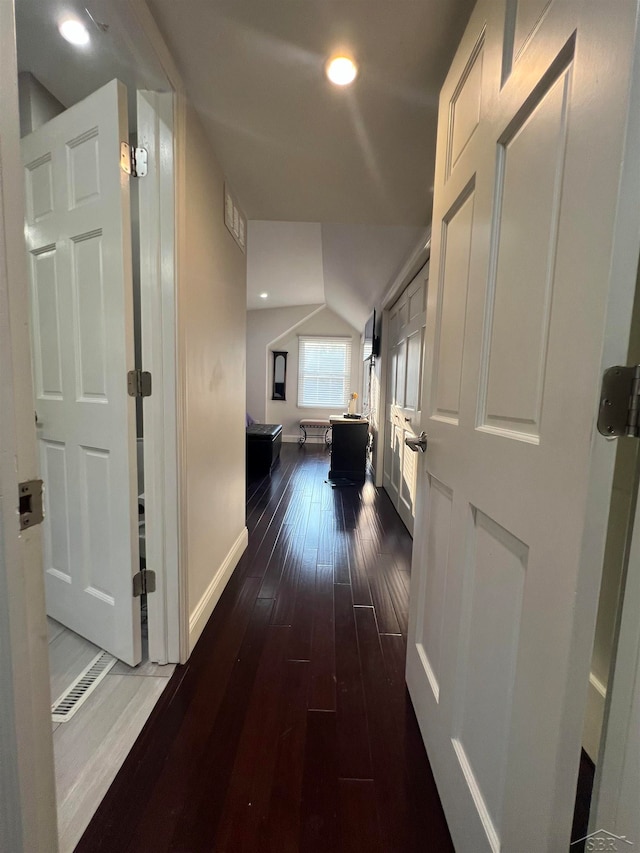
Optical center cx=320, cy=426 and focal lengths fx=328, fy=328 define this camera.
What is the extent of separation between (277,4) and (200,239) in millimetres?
734

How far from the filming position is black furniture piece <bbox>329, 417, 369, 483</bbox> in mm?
4148

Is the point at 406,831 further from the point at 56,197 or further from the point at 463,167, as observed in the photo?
the point at 56,197

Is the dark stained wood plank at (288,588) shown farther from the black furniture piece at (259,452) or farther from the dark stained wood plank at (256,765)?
the black furniture piece at (259,452)

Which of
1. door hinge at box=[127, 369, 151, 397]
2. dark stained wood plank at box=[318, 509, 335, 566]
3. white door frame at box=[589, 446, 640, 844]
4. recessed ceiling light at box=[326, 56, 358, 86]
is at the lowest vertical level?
dark stained wood plank at box=[318, 509, 335, 566]

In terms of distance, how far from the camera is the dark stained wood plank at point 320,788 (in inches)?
32.9

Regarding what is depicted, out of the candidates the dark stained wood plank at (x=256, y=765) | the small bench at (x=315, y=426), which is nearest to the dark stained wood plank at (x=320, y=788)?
the dark stained wood plank at (x=256, y=765)

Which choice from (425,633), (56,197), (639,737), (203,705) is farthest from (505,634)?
(56,197)

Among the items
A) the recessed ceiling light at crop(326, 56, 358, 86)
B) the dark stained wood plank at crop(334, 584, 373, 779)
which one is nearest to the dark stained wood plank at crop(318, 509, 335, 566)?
the dark stained wood plank at crop(334, 584, 373, 779)

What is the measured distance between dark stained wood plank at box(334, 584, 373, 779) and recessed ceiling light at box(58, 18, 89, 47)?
8.17ft

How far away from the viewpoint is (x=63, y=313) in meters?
1.30

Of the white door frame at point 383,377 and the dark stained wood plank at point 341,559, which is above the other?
the white door frame at point 383,377

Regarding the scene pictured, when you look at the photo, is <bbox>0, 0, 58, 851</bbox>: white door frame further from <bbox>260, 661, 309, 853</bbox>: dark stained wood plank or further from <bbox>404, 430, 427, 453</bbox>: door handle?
<bbox>404, 430, 427, 453</bbox>: door handle

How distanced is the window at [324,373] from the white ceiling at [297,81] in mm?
4997

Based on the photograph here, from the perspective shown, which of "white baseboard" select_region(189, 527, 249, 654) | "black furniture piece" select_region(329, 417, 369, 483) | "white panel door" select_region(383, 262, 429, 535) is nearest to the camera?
"white baseboard" select_region(189, 527, 249, 654)
